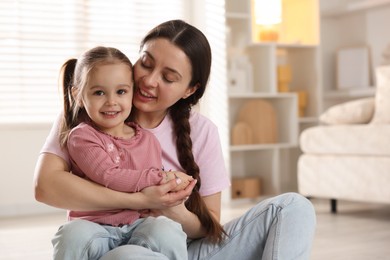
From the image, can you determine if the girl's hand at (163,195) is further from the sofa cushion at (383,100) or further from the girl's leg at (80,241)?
the sofa cushion at (383,100)

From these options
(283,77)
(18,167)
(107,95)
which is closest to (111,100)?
(107,95)

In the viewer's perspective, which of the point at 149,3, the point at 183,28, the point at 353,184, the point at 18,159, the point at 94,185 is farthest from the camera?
the point at 149,3

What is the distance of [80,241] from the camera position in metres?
1.34

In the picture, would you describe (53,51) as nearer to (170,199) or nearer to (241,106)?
(241,106)

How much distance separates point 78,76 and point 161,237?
16.3 inches

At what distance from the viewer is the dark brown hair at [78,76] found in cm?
144

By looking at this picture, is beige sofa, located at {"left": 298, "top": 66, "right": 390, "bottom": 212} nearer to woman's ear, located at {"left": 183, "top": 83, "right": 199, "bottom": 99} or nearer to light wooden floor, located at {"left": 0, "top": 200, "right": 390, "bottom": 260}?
light wooden floor, located at {"left": 0, "top": 200, "right": 390, "bottom": 260}

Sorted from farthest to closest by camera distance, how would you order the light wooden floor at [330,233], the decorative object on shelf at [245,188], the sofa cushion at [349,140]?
the decorative object on shelf at [245,188] < the sofa cushion at [349,140] < the light wooden floor at [330,233]

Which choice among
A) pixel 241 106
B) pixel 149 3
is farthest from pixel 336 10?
pixel 149 3

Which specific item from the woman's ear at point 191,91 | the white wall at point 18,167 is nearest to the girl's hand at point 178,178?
the woman's ear at point 191,91

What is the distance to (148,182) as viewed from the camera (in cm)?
143

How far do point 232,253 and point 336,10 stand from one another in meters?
3.28

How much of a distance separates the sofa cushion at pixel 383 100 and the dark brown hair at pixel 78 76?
7.32 feet

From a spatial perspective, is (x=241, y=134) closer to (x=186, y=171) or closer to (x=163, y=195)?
(x=186, y=171)
